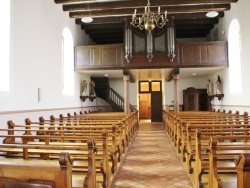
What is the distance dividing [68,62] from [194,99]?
7646mm

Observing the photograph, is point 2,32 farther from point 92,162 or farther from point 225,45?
point 225,45

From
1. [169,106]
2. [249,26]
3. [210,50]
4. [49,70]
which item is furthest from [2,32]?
[169,106]

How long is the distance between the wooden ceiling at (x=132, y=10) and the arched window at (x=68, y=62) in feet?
2.85

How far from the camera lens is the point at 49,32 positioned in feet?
25.3

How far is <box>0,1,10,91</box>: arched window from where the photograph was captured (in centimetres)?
551

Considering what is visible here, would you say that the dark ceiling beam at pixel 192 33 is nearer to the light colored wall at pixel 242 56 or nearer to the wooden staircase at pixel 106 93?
the light colored wall at pixel 242 56

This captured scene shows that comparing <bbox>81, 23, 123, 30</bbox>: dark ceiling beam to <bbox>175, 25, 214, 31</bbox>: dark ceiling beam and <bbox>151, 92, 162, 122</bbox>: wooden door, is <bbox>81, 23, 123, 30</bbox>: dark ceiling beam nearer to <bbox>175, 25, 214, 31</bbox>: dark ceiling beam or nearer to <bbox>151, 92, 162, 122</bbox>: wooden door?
<bbox>175, 25, 214, 31</bbox>: dark ceiling beam

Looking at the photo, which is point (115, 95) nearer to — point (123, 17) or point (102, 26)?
point (102, 26)

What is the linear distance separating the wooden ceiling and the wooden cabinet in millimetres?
3595

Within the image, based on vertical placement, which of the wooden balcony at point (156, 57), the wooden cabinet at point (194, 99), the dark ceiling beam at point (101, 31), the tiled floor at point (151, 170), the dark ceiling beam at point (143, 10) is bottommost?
the tiled floor at point (151, 170)

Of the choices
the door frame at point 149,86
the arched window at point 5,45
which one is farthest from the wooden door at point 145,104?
the arched window at point 5,45

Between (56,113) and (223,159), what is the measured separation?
5.66 m

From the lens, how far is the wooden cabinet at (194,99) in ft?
45.4

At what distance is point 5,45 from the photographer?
5.56 m
